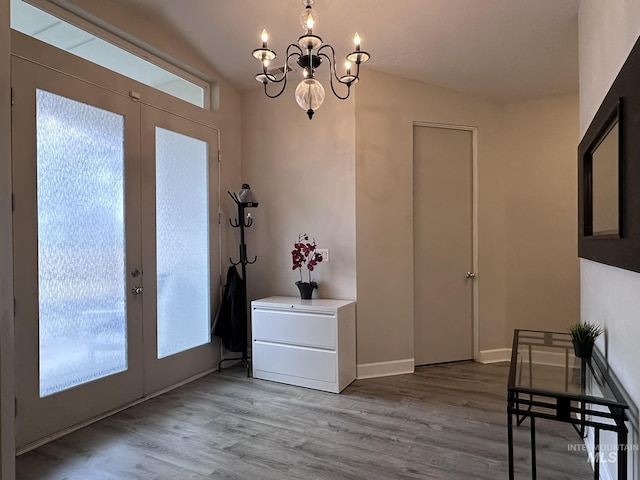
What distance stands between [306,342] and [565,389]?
6.85 feet

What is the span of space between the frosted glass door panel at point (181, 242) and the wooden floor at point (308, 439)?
54 centimetres

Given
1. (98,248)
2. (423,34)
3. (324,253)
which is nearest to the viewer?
(98,248)

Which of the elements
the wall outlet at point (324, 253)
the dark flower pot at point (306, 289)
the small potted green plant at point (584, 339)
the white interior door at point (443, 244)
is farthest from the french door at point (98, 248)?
the small potted green plant at point (584, 339)

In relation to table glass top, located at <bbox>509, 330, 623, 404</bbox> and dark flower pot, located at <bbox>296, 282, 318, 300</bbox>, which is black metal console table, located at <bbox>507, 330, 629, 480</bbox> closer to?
table glass top, located at <bbox>509, 330, 623, 404</bbox>

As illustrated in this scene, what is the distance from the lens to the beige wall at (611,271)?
140 cm

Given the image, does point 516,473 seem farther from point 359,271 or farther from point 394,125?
point 394,125

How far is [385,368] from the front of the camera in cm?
363

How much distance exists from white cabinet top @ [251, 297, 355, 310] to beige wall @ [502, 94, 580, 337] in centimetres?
198

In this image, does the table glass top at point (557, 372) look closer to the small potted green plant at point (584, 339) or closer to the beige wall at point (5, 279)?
the small potted green plant at point (584, 339)

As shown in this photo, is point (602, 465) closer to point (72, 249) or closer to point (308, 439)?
point (308, 439)

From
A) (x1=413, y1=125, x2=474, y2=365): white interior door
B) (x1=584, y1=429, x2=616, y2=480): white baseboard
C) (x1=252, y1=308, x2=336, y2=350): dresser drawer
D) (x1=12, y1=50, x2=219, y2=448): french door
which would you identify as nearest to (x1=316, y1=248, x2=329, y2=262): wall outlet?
(x1=252, y1=308, x2=336, y2=350): dresser drawer

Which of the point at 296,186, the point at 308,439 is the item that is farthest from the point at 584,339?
the point at 296,186

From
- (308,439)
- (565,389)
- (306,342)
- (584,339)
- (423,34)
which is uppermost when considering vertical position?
(423,34)

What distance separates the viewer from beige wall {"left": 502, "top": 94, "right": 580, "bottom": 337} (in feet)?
12.8
